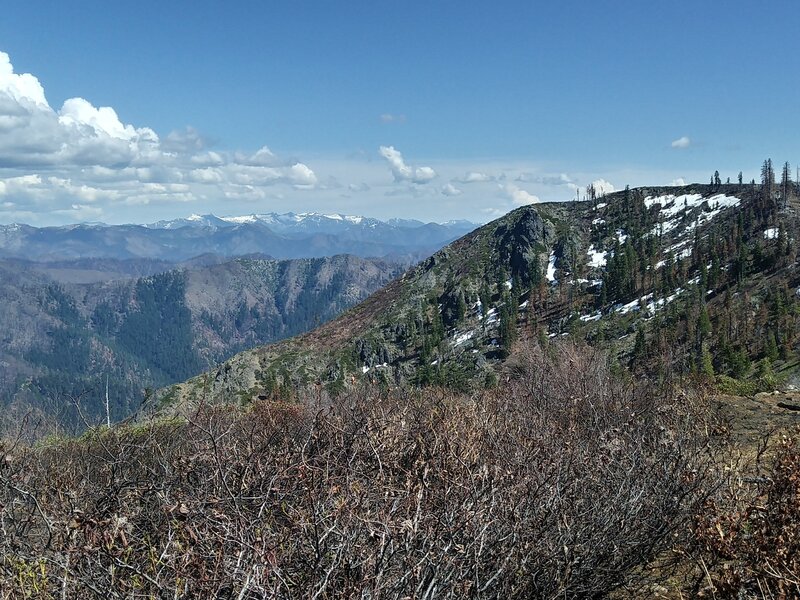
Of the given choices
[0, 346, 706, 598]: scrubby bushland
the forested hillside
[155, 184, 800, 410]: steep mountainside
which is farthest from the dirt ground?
[155, 184, 800, 410]: steep mountainside

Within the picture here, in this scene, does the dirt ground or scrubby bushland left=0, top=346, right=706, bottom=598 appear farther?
the dirt ground

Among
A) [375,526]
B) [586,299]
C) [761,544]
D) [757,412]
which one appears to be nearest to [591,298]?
[586,299]

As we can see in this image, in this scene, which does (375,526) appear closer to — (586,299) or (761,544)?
(761,544)

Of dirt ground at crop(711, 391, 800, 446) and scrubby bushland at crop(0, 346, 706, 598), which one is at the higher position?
scrubby bushland at crop(0, 346, 706, 598)

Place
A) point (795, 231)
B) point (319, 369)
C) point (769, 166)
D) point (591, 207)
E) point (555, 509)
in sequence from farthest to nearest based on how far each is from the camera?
point (591, 207)
point (769, 166)
point (319, 369)
point (795, 231)
point (555, 509)

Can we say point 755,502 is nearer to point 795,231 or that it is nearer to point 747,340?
point 747,340

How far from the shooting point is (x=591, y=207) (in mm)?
171750

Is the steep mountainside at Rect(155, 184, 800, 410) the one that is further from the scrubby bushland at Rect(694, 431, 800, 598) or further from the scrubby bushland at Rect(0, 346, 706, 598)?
the scrubby bushland at Rect(694, 431, 800, 598)

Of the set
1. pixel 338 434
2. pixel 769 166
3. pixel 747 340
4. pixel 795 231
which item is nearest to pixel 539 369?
pixel 338 434

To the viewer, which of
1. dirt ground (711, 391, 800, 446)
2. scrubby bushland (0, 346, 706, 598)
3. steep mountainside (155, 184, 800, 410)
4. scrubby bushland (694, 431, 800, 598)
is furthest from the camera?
steep mountainside (155, 184, 800, 410)

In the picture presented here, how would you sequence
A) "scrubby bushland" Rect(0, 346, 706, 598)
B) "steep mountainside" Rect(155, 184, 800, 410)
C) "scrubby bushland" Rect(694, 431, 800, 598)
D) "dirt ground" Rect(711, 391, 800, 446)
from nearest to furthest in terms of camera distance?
"scrubby bushland" Rect(0, 346, 706, 598)
"scrubby bushland" Rect(694, 431, 800, 598)
"dirt ground" Rect(711, 391, 800, 446)
"steep mountainside" Rect(155, 184, 800, 410)

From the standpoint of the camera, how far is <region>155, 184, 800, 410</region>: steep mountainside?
8425 cm

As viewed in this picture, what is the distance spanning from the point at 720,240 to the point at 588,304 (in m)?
A: 28.5

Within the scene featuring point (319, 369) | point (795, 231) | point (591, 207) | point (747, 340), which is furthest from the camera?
point (591, 207)
